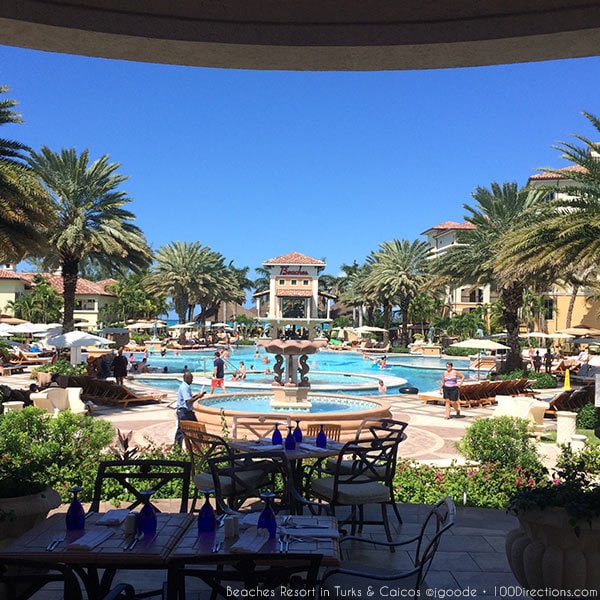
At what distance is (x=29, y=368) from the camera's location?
29.6m

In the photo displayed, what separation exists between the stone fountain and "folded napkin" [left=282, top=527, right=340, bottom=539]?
514 inches

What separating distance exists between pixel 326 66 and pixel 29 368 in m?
29.0

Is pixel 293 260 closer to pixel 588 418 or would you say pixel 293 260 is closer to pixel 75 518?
pixel 588 418

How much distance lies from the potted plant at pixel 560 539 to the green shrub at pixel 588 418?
39.8 ft

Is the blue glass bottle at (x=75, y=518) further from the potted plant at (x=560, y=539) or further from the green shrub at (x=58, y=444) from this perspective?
the green shrub at (x=58, y=444)

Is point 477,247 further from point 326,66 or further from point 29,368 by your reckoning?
point 326,66

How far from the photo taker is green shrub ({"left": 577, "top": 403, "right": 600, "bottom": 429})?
14766mm

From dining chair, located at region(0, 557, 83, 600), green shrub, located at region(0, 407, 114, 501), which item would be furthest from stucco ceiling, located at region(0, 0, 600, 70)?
green shrub, located at region(0, 407, 114, 501)

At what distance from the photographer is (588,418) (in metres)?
15.0

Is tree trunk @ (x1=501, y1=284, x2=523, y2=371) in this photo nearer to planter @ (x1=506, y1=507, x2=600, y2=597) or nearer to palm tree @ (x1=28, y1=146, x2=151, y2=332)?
palm tree @ (x1=28, y1=146, x2=151, y2=332)

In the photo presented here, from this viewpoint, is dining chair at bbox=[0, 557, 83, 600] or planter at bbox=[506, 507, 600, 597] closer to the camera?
dining chair at bbox=[0, 557, 83, 600]

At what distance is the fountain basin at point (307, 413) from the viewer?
12531mm

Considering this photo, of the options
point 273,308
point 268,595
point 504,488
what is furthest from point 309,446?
point 273,308

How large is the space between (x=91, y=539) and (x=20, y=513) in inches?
40.8
